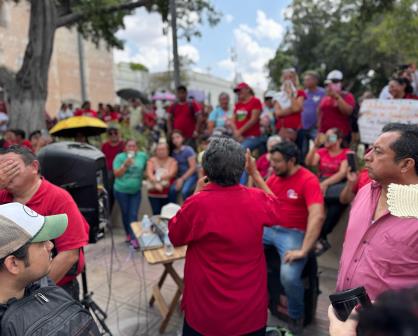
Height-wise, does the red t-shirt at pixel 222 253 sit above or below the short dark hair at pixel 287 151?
below

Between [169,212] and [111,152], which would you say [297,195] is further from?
[111,152]

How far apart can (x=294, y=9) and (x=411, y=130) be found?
24254mm

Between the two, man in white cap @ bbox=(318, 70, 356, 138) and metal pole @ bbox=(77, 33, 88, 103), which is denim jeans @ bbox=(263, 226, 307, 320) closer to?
man in white cap @ bbox=(318, 70, 356, 138)

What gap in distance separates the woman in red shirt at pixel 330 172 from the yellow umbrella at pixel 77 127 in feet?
9.04

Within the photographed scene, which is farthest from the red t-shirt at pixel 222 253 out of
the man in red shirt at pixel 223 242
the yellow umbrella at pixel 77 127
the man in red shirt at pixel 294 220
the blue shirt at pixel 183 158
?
the blue shirt at pixel 183 158

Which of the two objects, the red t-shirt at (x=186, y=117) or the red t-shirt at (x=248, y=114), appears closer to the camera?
the red t-shirt at (x=248, y=114)

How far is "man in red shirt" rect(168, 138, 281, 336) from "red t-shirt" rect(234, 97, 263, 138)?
3483 millimetres

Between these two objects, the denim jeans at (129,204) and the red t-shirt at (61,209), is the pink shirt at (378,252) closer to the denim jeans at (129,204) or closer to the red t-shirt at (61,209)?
the red t-shirt at (61,209)

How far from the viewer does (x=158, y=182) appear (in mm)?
5152

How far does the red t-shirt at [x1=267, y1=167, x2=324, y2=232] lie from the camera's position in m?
3.05

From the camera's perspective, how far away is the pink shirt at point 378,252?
1.61 meters

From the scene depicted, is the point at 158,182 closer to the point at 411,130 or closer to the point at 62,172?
the point at 62,172

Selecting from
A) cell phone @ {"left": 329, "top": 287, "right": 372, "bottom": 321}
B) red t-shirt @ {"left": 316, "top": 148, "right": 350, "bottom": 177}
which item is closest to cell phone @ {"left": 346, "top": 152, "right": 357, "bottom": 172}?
red t-shirt @ {"left": 316, "top": 148, "right": 350, "bottom": 177}

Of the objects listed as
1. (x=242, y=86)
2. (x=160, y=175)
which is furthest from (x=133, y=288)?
(x=242, y=86)
